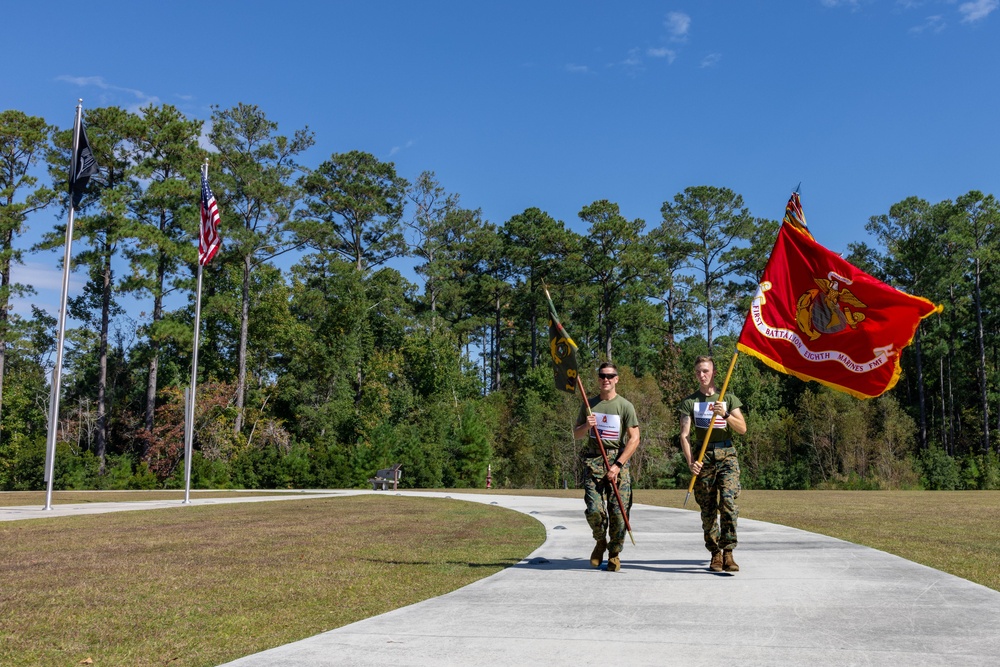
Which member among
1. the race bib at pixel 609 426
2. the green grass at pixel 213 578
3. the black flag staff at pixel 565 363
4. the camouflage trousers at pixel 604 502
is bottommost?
the green grass at pixel 213 578

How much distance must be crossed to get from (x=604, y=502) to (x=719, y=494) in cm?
113

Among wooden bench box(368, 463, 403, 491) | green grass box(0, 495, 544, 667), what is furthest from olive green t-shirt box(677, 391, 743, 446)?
wooden bench box(368, 463, 403, 491)

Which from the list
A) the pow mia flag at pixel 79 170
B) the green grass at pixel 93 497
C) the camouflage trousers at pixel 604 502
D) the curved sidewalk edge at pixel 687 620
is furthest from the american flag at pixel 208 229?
the camouflage trousers at pixel 604 502

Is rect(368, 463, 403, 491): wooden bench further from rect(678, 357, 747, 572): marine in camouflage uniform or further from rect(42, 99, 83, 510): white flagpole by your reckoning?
rect(678, 357, 747, 572): marine in camouflage uniform

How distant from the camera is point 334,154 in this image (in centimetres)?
6034

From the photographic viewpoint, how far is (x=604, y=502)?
7.88 m

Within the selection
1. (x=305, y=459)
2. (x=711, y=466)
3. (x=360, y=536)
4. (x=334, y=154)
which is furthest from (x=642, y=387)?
(x=711, y=466)

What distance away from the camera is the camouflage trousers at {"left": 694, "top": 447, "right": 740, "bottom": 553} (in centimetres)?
762

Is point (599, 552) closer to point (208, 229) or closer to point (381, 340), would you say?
point (208, 229)

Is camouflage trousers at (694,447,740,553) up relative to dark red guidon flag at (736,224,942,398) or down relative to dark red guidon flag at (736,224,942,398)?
down

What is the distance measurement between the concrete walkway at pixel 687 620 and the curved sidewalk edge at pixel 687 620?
0.01 metres

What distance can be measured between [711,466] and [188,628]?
491 cm

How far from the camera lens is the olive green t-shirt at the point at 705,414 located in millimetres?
7742

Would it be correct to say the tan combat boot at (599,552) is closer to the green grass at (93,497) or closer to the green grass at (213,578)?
the green grass at (213,578)
